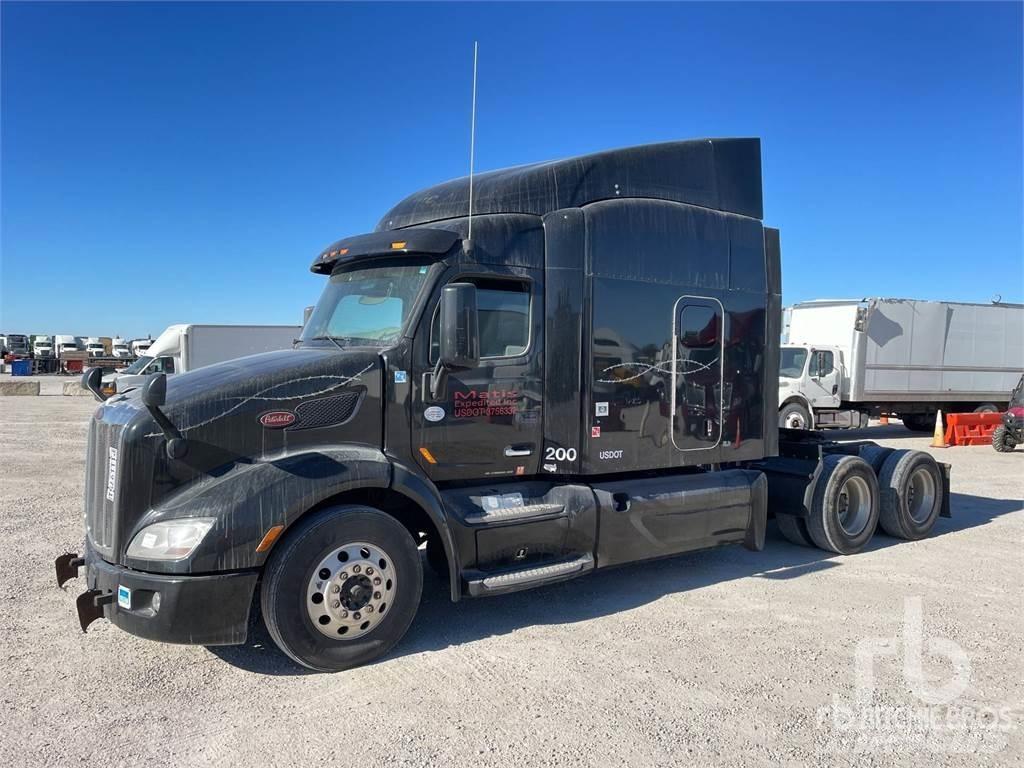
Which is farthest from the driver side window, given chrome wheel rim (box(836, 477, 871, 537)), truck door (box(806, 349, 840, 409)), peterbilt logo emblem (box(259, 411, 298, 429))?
peterbilt logo emblem (box(259, 411, 298, 429))

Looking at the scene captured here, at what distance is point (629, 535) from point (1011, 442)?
14641 millimetres

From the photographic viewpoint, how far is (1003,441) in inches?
646

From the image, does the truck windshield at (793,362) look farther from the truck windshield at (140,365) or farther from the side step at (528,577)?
the truck windshield at (140,365)

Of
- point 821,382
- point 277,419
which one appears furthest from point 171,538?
point 821,382

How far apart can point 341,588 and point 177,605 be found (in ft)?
2.88

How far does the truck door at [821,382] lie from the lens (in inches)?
675

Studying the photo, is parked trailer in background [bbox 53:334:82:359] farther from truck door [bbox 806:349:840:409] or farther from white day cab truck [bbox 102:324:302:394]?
truck door [bbox 806:349:840:409]

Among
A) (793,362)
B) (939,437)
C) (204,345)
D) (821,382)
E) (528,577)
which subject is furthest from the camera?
(204,345)

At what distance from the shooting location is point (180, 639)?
4039mm

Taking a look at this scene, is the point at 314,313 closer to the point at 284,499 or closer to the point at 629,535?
the point at 284,499

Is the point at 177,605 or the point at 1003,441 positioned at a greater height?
the point at 177,605

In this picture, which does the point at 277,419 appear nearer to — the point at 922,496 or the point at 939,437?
the point at 922,496

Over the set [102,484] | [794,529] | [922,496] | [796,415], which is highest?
[102,484]

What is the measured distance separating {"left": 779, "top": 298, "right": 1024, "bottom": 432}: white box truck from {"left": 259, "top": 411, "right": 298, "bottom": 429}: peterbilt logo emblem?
14.0 meters
